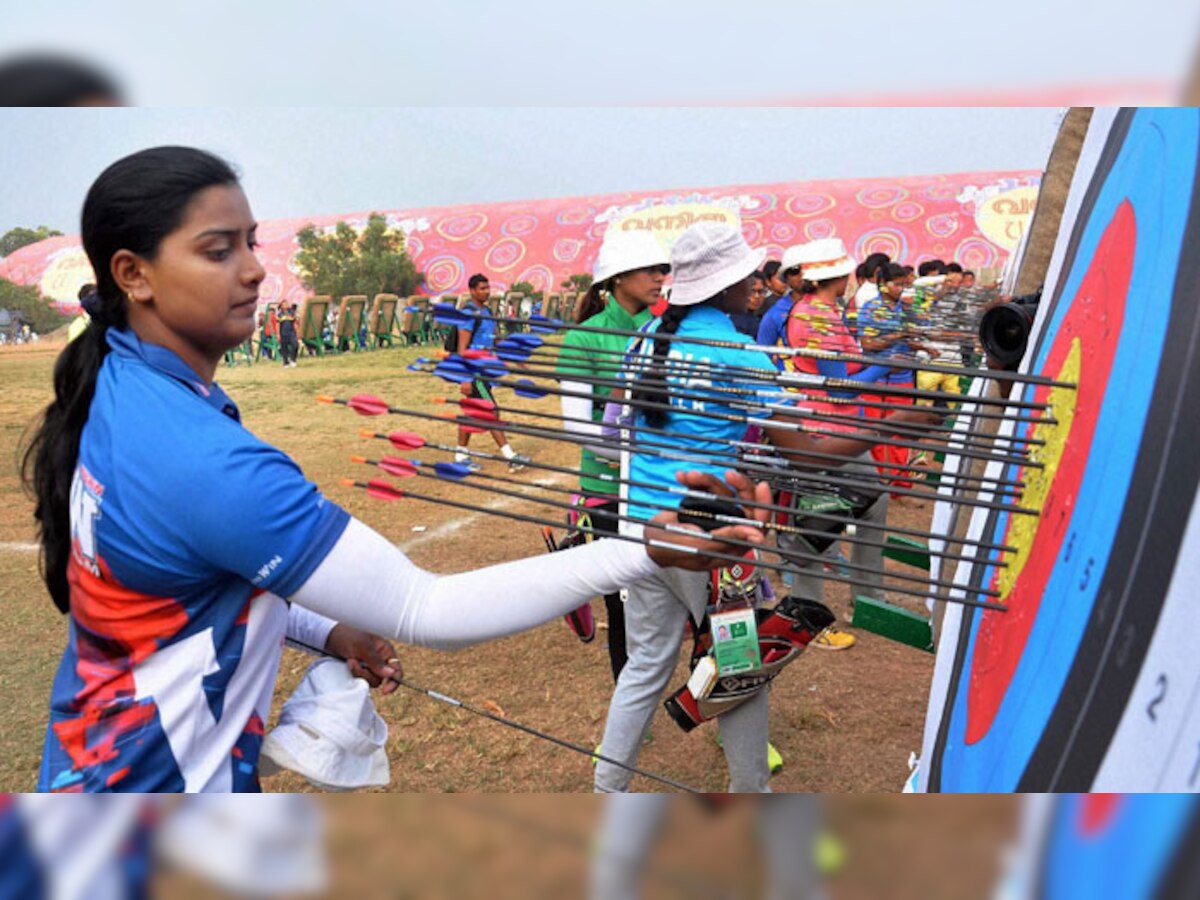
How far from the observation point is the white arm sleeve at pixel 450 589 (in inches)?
35.7

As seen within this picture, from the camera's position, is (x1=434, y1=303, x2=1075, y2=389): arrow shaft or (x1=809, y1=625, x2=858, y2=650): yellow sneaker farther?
(x1=809, y1=625, x2=858, y2=650): yellow sneaker

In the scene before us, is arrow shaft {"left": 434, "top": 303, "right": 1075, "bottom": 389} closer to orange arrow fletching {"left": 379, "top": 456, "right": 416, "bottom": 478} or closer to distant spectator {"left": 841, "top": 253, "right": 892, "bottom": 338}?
orange arrow fletching {"left": 379, "top": 456, "right": 416, "bottom": 478}

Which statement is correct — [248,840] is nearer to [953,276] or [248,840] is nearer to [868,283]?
[868,283]

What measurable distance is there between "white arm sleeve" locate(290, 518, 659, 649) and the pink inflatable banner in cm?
1301

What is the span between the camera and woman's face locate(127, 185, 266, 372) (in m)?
1.01

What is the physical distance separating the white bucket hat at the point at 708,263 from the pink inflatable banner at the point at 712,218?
11.8 m

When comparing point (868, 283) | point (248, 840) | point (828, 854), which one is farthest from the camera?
point (868, 283)

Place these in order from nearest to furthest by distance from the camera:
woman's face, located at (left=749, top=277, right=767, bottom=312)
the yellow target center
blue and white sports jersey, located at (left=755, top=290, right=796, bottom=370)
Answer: the yellow target center
blue and white sports jersey, located at (left=755, top=290, right=796, bottom=370)
woman's face, located at (left=749, top=277, right=767, bottom=312)


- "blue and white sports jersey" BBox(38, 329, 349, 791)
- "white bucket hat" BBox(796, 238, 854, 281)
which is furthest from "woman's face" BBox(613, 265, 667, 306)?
"blue and white sports jersey" BBox(38, 329, 349, 791)

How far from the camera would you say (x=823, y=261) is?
387 cm

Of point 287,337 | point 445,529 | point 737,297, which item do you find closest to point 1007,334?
point 737,297

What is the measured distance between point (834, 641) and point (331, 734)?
2.51 m

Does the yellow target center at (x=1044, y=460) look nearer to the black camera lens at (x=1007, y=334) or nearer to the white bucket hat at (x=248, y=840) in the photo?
the black camera lens at (x=1007, y=334)

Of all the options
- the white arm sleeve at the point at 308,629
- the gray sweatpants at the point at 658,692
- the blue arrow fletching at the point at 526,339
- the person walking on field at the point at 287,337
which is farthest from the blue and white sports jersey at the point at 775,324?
the person walking on field at the point at 287,337
